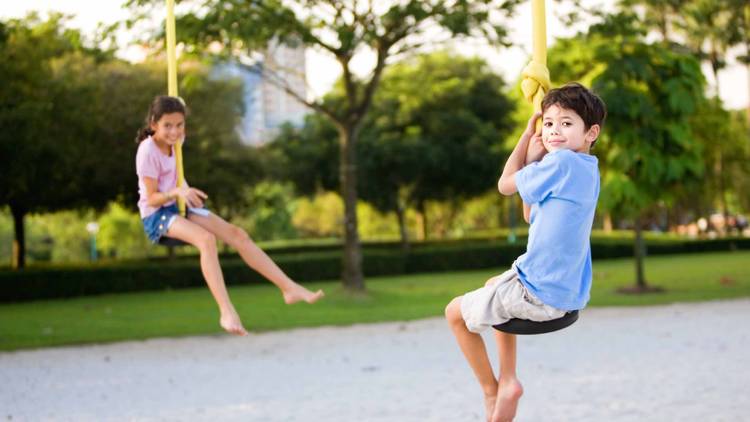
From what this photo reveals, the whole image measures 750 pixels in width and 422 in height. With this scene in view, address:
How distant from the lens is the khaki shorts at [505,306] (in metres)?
3.56

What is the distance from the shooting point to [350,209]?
18.5 m

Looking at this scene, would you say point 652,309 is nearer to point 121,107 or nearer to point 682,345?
point 682,345

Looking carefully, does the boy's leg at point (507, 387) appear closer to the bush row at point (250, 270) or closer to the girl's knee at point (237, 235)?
the girl's knee at point (237, 235)

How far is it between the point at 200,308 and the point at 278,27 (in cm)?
597

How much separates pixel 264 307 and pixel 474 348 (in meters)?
15.2

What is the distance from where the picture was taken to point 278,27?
16.5 meters

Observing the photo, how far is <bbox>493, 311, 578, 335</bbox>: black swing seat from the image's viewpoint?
3592 mm

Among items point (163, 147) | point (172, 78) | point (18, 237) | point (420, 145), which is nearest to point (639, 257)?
point (420, 145)

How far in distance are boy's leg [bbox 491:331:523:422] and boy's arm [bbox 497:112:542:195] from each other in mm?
618

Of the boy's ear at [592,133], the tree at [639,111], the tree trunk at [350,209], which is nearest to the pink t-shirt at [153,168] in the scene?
the boy's ear at [592,133]

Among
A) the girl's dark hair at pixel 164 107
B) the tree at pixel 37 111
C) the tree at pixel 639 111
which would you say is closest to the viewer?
the girl's dark hair at pixel 164 107

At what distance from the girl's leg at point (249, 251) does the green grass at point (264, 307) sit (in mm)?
10468

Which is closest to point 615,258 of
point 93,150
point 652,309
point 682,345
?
point 652,309

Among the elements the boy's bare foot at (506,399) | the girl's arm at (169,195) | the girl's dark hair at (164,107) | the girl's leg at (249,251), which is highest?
the girl's dark hair at (164,107)
